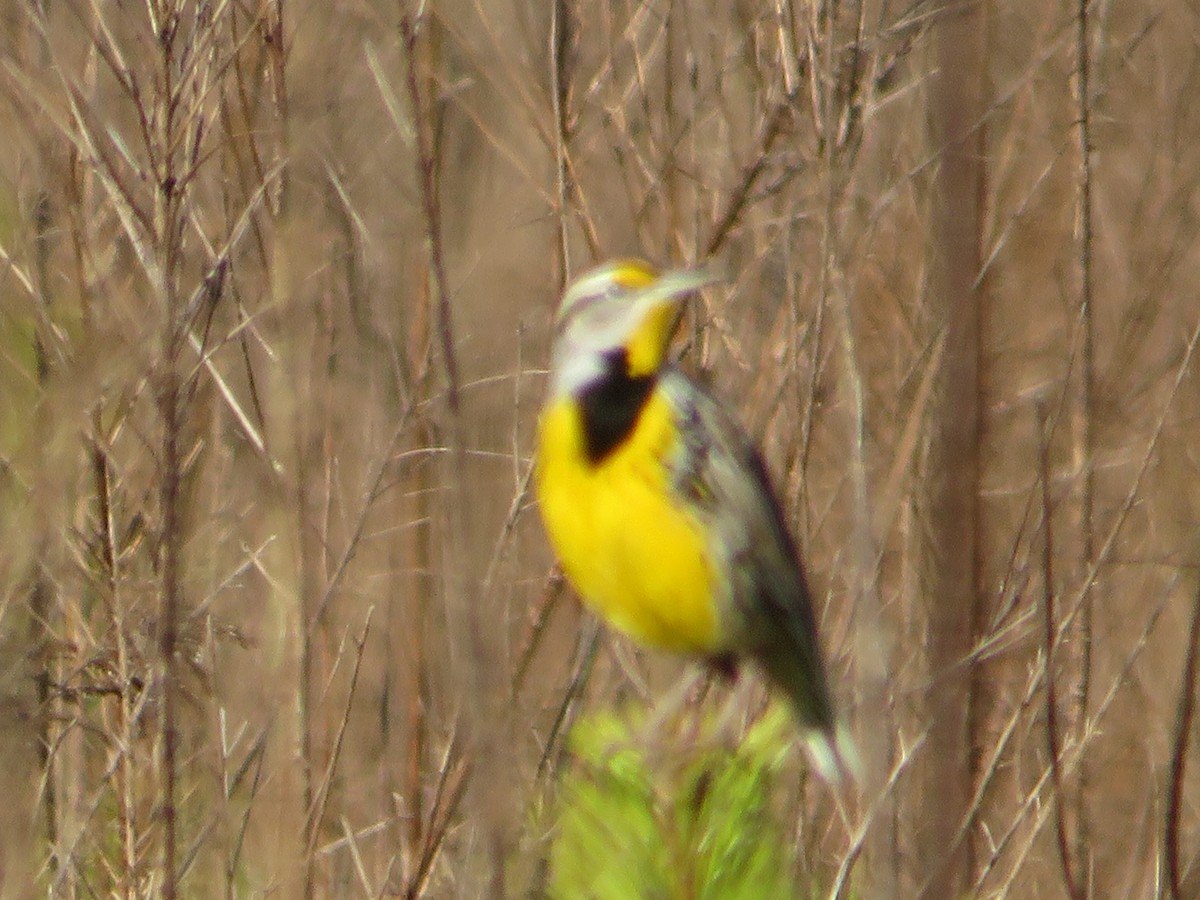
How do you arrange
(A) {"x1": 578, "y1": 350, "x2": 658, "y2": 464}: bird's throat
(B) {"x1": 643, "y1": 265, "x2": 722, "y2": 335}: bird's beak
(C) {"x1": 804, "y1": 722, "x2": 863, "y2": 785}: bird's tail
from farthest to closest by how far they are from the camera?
(A) {"x1": 578, "y1": 350, "x2": 658, "y2": 464}: bird's throat → (C) {"x1": 804, "y1": 722, "x2": 863, "y2": 785}: bird's tail → (B) {"x1": 643, "y1": 265, "x2": 722, "y2": 335}: bird's beak

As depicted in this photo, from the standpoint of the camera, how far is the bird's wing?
3.09 metres

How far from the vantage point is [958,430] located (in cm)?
93

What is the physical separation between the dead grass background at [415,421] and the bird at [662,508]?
100 millimetres

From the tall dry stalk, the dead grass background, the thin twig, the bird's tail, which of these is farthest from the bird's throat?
the tall dry stalk

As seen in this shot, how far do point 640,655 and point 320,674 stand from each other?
81cm

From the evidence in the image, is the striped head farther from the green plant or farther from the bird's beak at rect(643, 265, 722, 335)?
the green plant

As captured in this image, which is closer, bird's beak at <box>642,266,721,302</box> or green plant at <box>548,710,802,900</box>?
green plant at <box>548,710,802,900</box>

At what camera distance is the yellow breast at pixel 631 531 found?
9.91 ft

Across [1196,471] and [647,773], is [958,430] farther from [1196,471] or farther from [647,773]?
[1196,471]

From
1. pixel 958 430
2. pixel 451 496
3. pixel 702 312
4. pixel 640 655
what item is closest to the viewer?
pixel 958 430

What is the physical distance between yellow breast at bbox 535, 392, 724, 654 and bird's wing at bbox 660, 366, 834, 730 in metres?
0.03

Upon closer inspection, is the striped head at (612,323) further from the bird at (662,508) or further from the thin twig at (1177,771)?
the thin twig at (1177,771)

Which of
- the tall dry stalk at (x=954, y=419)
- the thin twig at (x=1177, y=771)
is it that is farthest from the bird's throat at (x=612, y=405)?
the tall dry stalk at (x=954, y=419)

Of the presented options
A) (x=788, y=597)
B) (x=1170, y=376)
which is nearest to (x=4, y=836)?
(x=788, y=597)
